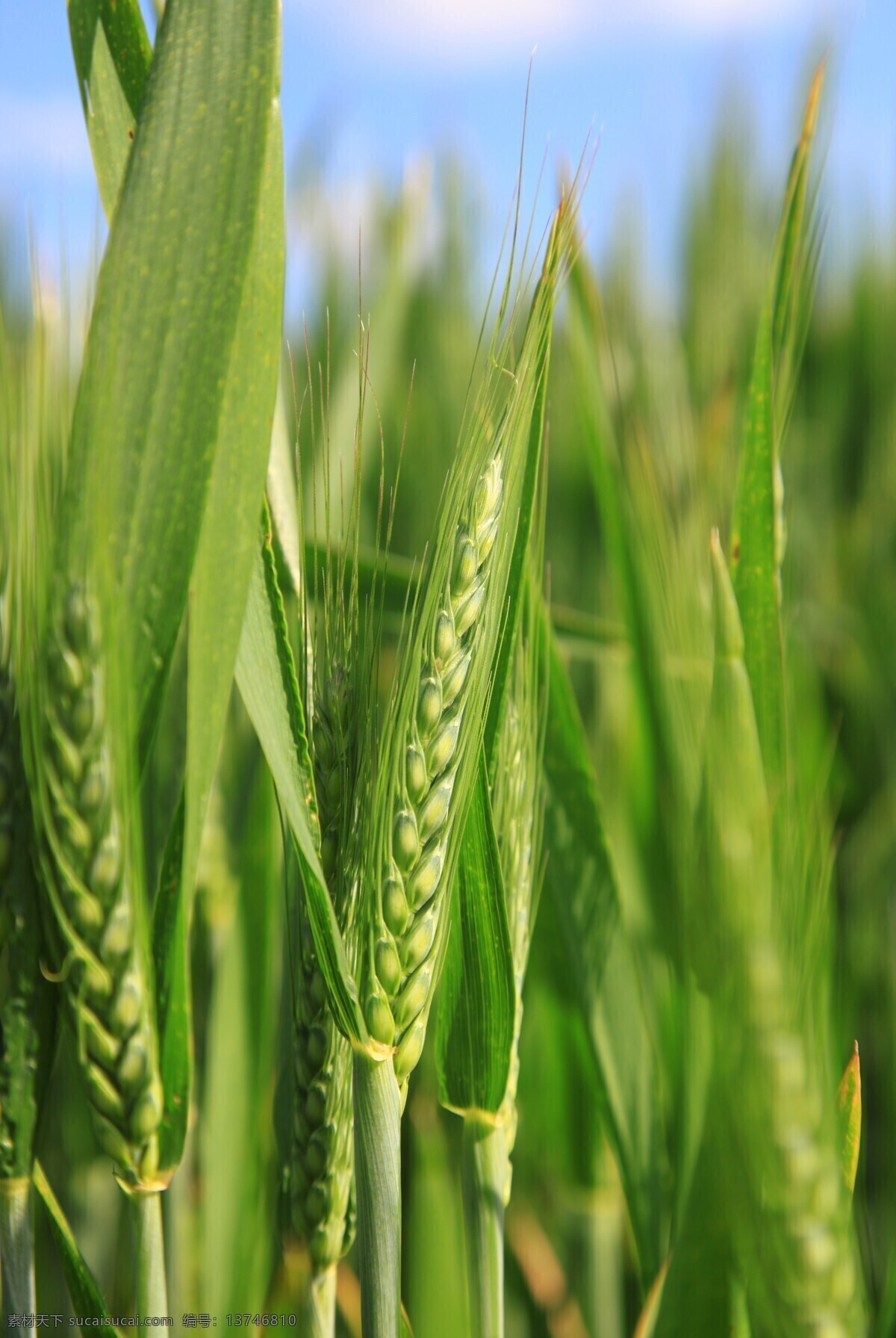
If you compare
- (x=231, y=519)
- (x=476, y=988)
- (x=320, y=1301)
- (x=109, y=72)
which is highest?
(x=109, y=72)

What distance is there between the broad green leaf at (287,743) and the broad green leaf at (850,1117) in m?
0.18

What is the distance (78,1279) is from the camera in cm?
32

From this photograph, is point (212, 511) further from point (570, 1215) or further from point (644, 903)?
point (570, 1215)

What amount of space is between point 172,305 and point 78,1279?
0.29 metres

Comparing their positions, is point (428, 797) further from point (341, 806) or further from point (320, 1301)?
point (320, 1301)

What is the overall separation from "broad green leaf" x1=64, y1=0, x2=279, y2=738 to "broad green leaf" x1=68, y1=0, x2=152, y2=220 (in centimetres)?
5

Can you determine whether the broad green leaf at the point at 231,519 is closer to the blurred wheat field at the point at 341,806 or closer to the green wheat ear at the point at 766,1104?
the blurred wheat field at the point at 341,806

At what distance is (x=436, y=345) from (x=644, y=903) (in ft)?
2.87

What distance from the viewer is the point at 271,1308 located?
19.6 inches

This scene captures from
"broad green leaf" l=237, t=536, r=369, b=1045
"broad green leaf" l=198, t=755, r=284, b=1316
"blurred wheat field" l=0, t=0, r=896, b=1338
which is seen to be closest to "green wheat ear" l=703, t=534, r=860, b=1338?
"blurred wheat field" l=0, t=0, r=896, b=1338

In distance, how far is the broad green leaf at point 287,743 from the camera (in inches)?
11.0

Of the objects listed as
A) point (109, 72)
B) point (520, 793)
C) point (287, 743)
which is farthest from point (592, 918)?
point (109, 72)

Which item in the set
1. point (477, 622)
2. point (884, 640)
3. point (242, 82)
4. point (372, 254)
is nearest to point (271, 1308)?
point (477, 622)

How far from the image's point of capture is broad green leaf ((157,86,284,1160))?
0.27 m
